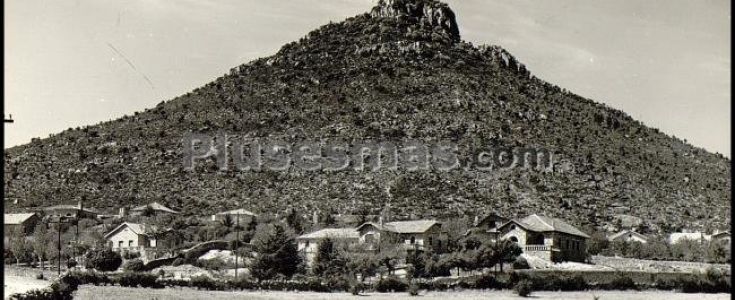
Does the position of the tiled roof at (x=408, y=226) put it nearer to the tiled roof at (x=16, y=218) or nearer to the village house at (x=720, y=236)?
the village house at (x=720, y=236)

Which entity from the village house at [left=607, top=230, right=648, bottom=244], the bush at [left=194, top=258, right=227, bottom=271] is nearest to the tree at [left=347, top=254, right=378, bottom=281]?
the bush at [left=194, top=258, right=227, bottom=271]

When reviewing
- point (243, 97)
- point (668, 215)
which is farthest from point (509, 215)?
point (243, 97)

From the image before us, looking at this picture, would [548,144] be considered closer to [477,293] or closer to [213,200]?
[213,200]

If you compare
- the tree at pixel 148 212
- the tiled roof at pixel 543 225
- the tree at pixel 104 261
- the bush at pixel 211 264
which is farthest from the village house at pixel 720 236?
the tree at pixel 148 212

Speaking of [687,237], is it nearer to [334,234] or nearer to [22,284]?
[334,234]

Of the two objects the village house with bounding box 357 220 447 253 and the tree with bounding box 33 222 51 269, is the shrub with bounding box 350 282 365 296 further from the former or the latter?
the tree with bounding box 33 222 51 269

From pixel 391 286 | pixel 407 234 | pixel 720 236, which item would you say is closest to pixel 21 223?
pixel 407 234
